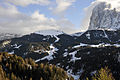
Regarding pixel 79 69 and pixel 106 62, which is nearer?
pixel 106 62

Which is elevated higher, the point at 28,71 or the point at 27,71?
the point at 27,71

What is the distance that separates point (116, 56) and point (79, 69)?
32035 millimetres

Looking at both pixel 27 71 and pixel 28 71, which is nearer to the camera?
pixel 27 71

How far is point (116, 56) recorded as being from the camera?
388 feet

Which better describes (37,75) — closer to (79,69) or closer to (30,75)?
(30,75)

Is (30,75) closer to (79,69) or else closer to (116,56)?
(79,69)

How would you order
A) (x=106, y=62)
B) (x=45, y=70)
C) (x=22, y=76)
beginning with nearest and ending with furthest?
1. (x=22, y=76)
2. (x=45, y=70)
3. (x=106, y=62)

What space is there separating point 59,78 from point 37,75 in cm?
1503

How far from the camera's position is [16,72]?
102m

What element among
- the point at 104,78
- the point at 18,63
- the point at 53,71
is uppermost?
the point at 104,78

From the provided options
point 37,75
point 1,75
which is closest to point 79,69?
point 37,75

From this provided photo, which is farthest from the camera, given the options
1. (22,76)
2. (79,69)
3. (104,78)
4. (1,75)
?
(79,69)

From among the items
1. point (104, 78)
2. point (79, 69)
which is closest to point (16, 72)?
point (79, 69)

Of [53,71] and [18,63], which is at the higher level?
[18,63]
